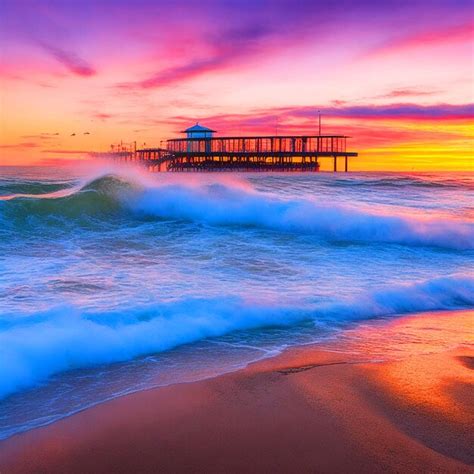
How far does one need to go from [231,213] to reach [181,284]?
734 centimetres

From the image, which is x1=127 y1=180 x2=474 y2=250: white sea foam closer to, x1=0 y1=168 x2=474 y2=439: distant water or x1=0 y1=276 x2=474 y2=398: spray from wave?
x1=0 y1=168 x2=474 y2=439: distant water

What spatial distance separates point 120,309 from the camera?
536 centimetres

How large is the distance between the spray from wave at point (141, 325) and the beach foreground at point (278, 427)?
90 centimetres

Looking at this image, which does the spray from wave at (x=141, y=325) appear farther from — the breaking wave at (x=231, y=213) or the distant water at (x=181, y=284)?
the breaking wave at (x=231, y=213)

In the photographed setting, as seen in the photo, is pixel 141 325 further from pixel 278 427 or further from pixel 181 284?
pixel 278 427

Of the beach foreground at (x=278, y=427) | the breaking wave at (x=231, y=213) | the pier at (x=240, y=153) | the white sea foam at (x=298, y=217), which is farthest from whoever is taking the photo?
the pier at (x=240, y=153)

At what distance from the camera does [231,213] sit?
46.0ft

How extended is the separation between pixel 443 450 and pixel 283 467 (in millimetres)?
839

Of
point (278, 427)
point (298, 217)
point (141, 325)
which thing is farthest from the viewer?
point (298, 217)

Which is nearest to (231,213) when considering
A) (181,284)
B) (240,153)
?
(181,284)

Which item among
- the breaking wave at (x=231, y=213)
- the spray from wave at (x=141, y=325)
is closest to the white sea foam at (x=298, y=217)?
the breaking wave at (x=231, y=213)

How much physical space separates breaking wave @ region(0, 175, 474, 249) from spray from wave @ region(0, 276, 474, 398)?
538 centimetres

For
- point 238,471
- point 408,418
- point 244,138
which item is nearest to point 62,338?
point 238,471

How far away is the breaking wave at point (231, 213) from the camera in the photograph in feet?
39.3
